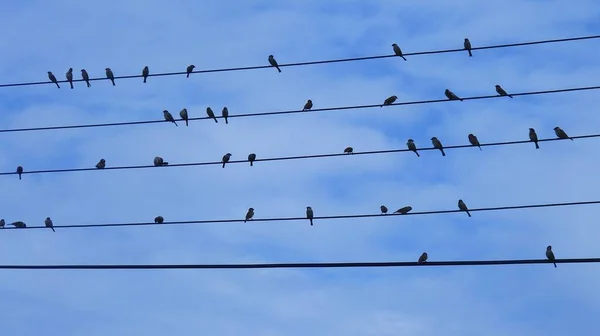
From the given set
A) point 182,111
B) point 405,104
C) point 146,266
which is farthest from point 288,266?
point 182,111

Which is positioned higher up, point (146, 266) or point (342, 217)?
point (342, 217)

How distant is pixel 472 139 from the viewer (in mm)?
24250

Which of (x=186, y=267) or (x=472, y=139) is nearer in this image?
(x=186, y=267)

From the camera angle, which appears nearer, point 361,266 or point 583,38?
point 361,266

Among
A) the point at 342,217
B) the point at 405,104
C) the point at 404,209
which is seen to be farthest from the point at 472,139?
the point at 342,217

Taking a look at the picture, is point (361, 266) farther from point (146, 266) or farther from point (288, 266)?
point (146, 266)

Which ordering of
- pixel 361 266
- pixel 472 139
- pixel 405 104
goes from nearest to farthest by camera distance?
1. pixel 361 266
2. pixel 405 104
3. pixel 472 139

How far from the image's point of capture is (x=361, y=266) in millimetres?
13398

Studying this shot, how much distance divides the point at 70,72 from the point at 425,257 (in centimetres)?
1070

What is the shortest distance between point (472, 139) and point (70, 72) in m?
10.8

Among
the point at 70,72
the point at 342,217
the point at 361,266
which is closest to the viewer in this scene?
the point at 361,266

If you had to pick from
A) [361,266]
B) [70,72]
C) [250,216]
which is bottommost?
[361,266]

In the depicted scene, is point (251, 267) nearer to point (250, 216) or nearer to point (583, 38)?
point (583, 38)

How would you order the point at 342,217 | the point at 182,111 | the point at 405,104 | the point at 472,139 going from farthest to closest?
the point at 182,111 < the point at 472,139 < the point at 405,104 < the point at 342,217
